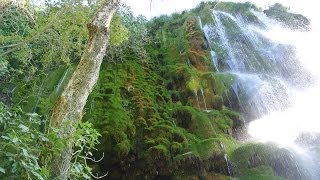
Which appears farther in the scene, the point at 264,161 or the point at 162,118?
the point at 162,118

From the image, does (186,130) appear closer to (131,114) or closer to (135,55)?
(131,114)

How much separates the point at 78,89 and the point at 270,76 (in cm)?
1065

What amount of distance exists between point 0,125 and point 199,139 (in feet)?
19.2

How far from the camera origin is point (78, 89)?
204 inches

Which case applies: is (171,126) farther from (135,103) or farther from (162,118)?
(135,103)

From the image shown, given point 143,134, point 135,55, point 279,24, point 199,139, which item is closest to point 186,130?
point 199,139

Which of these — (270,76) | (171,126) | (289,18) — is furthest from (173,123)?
(289,18)

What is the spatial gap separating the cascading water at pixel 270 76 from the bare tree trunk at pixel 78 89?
657 centimetres

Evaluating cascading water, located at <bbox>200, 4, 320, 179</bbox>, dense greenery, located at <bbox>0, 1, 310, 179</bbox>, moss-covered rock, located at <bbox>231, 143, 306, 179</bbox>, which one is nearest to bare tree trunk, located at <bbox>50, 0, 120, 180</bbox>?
dense greenery, located at <bbox>0, 1, 310, 179</bbox>

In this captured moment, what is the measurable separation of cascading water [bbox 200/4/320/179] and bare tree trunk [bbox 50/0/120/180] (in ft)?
21.6

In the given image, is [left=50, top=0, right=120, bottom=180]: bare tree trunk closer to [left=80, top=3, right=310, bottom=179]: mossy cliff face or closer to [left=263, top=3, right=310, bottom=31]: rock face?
[left=80, top=3, right=310, bottom=179]: mossy cliff face

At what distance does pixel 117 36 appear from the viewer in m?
8.91

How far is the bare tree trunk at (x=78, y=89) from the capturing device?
4.53 metres

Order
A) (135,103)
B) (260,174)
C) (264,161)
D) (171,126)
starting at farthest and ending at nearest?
(135,103), (171,126), (264,161), (260,174)
